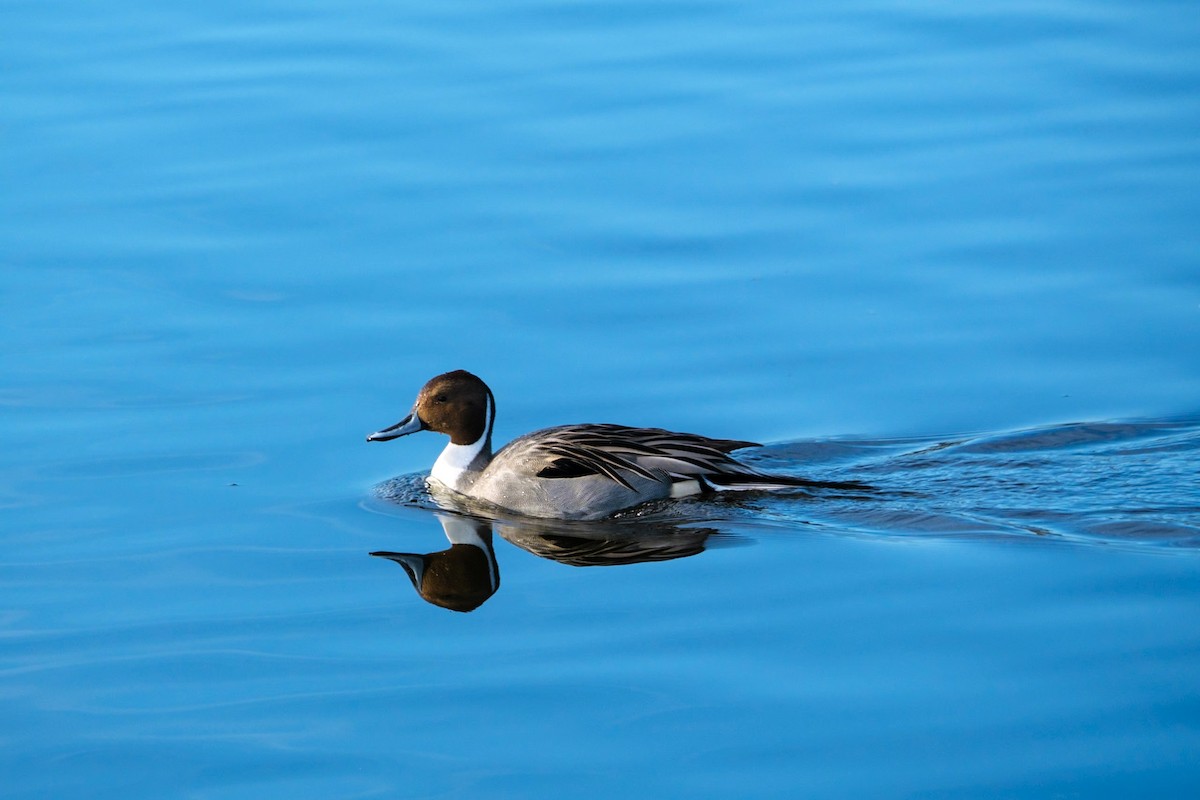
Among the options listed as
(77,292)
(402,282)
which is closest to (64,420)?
(77,292)

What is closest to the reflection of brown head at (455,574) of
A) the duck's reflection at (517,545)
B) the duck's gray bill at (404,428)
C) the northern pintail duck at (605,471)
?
the duck's reflection at (517,545)

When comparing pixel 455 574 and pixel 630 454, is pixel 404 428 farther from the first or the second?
pixel 455 574

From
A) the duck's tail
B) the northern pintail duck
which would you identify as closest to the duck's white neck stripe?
the northern pintail duck

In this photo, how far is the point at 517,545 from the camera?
377 inches

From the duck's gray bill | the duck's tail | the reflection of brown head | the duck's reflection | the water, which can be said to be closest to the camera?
the water

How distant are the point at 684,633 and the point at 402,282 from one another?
511cm

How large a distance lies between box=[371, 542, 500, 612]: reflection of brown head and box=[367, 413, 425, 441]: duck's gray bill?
112 centimetres

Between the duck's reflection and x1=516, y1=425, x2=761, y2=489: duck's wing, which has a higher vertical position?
x1=516, y1=425, x2=761, y2=489: duck's wing

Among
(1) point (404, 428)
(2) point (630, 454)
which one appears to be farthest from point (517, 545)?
(1) point (404, 428)

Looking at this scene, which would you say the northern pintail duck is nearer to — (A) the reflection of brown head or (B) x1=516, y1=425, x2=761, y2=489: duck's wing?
(B) x1=516, y1=425, x2=761, y2=489: duck's wing

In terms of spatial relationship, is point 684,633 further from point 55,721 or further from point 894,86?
point 894,86

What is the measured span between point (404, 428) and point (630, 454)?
1425 mm

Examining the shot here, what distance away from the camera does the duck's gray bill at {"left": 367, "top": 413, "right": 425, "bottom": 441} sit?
10438 mm

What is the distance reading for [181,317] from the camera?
1201 centimetres
